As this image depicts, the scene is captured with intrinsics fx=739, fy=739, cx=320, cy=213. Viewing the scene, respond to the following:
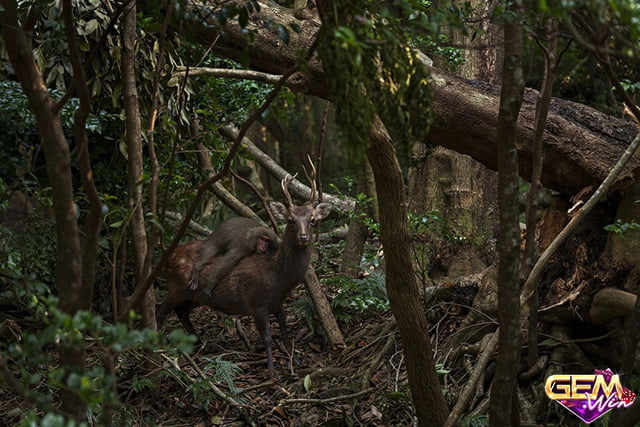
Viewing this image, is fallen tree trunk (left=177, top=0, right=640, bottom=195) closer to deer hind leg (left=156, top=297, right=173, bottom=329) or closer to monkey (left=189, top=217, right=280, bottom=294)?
monkey (left=189, top=217, right=280, bottom=294)

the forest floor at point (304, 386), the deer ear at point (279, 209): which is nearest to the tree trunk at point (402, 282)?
the forest floor at point (304, 386)

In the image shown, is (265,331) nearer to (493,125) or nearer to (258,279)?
(258,279)

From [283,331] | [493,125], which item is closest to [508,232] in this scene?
[493,125]

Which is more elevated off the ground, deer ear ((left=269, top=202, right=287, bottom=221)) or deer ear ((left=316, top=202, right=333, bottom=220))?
deer ear ((left=316, top=202, right=333, bottom=220))

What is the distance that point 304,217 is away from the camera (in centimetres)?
695

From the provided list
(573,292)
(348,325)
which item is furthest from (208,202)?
(573,292)

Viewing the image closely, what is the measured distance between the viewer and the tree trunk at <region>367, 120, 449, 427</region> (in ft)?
14.1

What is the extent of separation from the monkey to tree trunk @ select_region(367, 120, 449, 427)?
2925 millimetres

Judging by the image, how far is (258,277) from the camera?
7285mm

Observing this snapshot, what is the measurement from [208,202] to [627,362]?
645 cm

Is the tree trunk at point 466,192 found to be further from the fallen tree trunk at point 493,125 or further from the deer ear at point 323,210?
the fallen tree trunk at point 493,125

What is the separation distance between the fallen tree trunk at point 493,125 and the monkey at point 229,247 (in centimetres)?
198

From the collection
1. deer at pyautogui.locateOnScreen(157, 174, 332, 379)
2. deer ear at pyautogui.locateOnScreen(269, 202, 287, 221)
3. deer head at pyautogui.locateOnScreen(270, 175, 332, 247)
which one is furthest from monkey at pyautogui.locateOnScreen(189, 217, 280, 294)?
deer head at pyautogui.locateOnScreen(270, 175, 332, 247)

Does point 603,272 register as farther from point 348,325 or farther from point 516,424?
point 348,325
